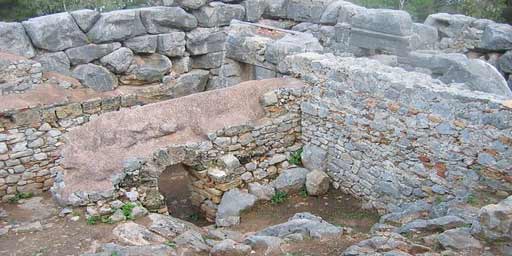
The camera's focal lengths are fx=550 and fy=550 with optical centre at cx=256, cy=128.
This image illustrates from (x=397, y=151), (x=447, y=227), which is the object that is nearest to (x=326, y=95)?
(x=397, y=151)

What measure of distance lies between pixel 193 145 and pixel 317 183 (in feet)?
6.89

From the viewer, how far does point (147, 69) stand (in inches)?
497

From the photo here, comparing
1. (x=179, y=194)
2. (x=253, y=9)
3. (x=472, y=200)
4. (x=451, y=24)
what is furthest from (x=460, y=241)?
(x=253, y=9)

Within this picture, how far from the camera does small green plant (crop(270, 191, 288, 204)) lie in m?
8.80

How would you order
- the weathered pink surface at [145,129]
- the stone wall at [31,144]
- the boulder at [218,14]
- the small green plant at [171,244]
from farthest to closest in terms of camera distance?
the boulder at [218,14] → the stone wall at [31,144] → the weathered pink surface at [145,129] → the small green plant at [171,244]

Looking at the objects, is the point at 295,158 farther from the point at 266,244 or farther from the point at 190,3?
the point at 190,3

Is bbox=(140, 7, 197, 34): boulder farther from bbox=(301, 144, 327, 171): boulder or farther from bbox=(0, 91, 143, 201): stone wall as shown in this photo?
bbox=(301, 144, 327, 171): boulder

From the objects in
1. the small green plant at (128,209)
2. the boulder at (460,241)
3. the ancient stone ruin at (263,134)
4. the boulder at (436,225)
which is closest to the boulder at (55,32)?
the ancient stone ruin at (263,134)

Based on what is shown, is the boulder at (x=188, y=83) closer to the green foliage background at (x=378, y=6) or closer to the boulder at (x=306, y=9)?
the green foliage background at (x=378, y=6)

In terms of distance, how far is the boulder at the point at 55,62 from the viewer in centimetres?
1116

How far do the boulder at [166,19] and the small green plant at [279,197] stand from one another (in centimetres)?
569

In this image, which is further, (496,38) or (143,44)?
(143,44)

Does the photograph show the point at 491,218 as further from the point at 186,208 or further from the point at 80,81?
the point at 80,81

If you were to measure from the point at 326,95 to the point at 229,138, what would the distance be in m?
1.72
